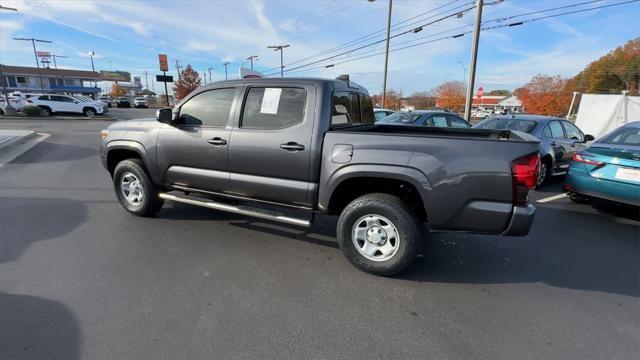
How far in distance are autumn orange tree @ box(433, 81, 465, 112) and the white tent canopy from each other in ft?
206

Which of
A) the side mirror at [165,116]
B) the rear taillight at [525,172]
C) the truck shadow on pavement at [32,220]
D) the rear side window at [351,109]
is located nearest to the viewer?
the rear taillight at [525,172]

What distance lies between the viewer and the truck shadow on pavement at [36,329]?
2160mm

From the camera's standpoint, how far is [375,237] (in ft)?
10.7

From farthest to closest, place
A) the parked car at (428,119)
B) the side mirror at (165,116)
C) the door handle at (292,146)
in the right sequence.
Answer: the parked car at (428,119), the side mirror at (165,116), the door handle at (292,146)

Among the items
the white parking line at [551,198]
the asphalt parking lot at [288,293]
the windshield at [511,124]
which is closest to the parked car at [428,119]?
the windshield at [511,124]

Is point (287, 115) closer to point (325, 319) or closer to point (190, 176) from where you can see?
point (190, 176)

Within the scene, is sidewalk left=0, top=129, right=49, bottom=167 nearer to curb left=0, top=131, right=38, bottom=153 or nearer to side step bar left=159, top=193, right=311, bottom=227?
curb left=0, top=131, right=38, bottom=153

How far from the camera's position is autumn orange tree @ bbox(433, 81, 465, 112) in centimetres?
7643

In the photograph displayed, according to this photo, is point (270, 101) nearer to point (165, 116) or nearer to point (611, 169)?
point (165, 116)

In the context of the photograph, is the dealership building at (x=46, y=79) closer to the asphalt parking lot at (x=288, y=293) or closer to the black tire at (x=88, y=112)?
the black tire at (x=88, y=112)

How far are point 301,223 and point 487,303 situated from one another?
1.88m

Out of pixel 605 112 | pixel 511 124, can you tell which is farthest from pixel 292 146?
pixel 605 112

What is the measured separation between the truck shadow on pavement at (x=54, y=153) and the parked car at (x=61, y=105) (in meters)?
16.5

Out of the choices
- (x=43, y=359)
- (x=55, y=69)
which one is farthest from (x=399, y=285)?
(x=55, y=69)
